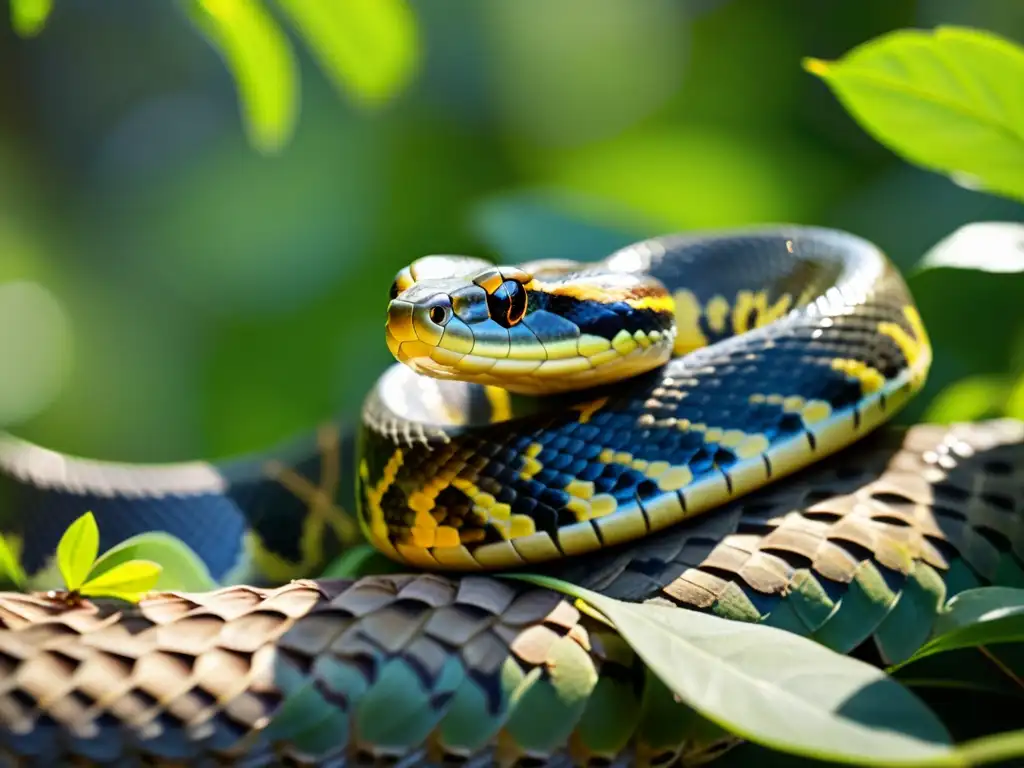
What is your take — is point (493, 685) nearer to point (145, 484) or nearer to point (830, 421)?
point (830, 421)

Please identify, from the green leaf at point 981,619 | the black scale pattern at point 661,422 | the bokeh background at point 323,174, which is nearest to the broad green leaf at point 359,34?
the black scale pattern at point 661,422

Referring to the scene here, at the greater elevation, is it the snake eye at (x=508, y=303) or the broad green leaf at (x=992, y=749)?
the snake eye at (x=508, y=303)

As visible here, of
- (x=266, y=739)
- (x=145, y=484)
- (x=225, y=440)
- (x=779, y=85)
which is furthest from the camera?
(x=779, y=85)

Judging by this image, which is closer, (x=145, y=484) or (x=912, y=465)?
(x=912, y=465)

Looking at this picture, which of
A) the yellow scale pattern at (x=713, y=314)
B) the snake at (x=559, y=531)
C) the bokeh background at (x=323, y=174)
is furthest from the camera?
the bokeh background at (x=323, y=174)

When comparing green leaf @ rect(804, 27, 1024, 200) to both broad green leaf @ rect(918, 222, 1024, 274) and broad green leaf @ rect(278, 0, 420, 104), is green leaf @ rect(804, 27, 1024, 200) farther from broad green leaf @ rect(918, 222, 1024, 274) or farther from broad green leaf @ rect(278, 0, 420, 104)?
broad green leaf @ rect(278, 0, 420, 104)

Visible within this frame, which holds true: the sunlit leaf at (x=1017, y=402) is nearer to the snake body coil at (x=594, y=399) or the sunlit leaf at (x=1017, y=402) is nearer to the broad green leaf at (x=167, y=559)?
the snake body coil at (x=594, y=399)

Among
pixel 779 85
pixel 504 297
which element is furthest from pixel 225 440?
pixel 779 85
